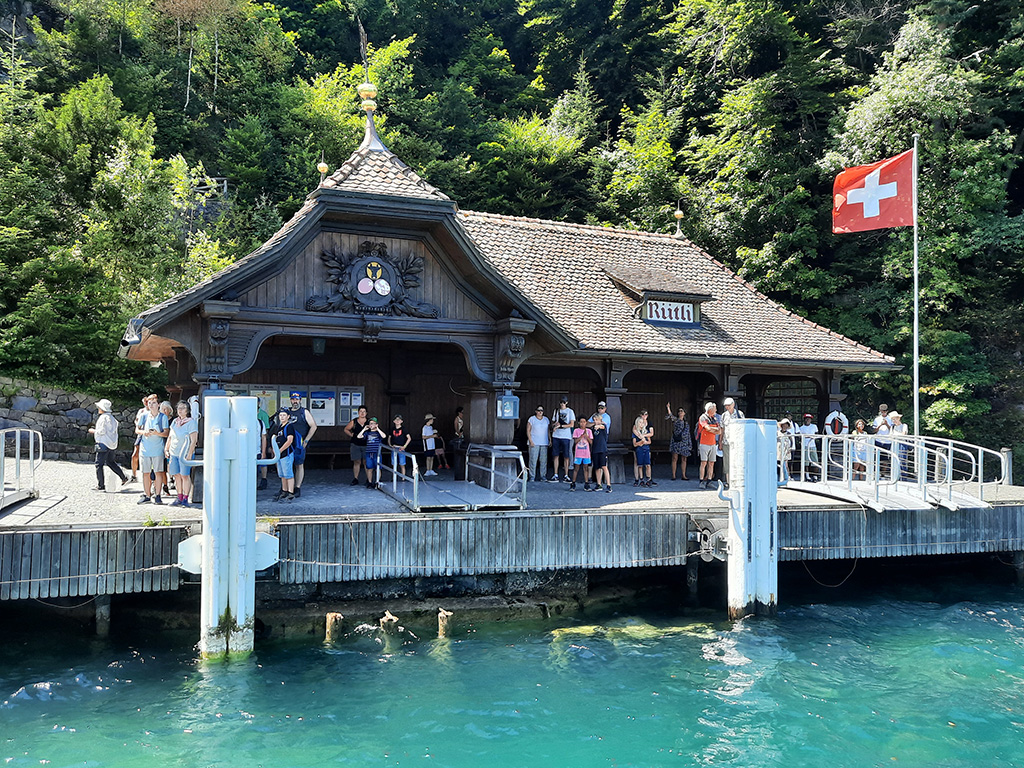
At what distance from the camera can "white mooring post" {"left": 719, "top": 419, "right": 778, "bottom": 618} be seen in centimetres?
1097

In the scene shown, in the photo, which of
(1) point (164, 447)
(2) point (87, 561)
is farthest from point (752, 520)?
(1) point (164, 447)

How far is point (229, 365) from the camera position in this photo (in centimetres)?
1195

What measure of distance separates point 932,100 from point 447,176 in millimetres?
18380

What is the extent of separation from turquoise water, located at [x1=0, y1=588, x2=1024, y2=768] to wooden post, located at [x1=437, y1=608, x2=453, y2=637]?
7.6 inches

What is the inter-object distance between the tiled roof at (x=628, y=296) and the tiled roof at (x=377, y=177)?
12.3 ft

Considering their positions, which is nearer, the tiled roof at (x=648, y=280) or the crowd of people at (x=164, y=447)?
the crowd of people at (x=164, y=447)

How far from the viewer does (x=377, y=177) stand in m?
12.9

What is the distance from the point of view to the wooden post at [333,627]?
398 inches

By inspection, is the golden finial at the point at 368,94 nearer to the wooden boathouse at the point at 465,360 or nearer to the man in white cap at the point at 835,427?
the wooden boathouse at the point at 465,360

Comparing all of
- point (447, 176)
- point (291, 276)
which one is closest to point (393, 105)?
point (447, 176)

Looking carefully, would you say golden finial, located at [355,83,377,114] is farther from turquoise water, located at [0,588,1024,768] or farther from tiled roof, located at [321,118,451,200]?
turquoise water, located at [0,588,1024,768]

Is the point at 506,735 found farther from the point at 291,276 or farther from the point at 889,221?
the point at 889,221

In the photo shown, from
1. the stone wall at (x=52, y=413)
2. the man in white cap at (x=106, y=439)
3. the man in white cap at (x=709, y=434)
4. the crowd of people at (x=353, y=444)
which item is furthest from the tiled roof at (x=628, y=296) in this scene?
the stone wall at (x=52, y=413)

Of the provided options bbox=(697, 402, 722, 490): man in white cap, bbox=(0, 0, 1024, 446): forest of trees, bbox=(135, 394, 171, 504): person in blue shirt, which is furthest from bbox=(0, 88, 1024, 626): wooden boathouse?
bbox=(0, 0, 1024, 446): forest of trees
